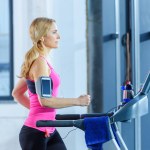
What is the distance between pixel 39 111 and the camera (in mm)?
1948

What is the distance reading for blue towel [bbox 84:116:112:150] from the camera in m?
1.34

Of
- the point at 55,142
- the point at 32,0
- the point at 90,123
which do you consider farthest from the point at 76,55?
the point at 90,123

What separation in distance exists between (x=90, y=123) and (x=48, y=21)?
844 millimetres

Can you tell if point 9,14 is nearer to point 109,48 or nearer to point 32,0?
point 32,0

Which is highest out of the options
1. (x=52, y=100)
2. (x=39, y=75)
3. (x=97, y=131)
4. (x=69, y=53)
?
(x=69, y=53)

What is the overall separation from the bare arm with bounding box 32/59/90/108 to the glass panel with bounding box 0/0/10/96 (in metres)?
1.36

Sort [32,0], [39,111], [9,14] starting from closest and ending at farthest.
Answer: [39,111] < [32,0] < [9,14]

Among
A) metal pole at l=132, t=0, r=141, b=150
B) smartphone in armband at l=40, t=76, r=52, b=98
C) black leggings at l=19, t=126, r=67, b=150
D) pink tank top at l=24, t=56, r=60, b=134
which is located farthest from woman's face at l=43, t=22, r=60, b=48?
metal pole at l=132, t=0, r=141, b=150

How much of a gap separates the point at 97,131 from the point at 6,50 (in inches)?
Answer: 80.3

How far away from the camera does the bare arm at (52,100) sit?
1701 mm

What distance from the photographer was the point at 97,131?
4.42ft

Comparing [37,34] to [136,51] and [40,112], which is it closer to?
[40,112]

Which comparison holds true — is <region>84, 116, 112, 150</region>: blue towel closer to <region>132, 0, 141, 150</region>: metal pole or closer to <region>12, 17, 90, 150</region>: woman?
<region>12, 17, 90, 150</region>: woman

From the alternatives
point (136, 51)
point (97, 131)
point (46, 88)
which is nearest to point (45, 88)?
point (46, 88)
